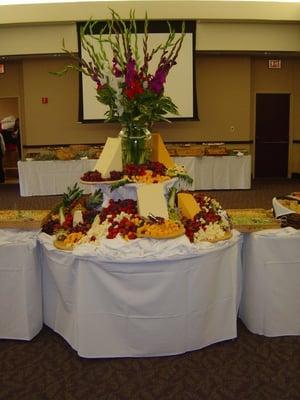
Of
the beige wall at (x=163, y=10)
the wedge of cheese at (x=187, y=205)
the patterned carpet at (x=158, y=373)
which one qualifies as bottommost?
the patterned carpet at (x=158, y=373)

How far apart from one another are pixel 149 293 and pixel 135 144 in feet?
3.52

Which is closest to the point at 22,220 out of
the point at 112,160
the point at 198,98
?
the point at 112,160

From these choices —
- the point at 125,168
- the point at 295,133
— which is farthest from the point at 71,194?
the point at 295,133

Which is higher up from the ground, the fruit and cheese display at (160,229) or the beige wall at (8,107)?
the beige wall at (8,107)

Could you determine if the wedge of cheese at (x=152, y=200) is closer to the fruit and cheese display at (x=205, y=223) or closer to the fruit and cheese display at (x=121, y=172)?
the fruit and cheese display at (x=121, y=172)

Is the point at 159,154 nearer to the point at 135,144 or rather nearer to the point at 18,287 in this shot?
the point at 135,144

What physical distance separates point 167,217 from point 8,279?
1.11 meters

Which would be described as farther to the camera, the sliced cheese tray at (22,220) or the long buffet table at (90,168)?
the long buffet table at (90,168)

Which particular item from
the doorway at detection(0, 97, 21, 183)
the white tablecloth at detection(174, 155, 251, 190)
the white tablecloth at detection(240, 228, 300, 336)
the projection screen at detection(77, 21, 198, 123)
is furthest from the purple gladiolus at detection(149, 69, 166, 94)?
the doorway at detection(0, 97, 21, 183)

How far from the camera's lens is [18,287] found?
298 cm

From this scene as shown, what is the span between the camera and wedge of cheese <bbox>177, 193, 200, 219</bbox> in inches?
123

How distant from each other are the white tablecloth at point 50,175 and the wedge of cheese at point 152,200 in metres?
5.17

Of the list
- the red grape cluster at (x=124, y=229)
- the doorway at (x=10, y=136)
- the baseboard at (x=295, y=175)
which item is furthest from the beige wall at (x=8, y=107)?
the red grape cluster at (x=124, y=229)

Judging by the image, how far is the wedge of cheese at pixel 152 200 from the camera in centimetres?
294
